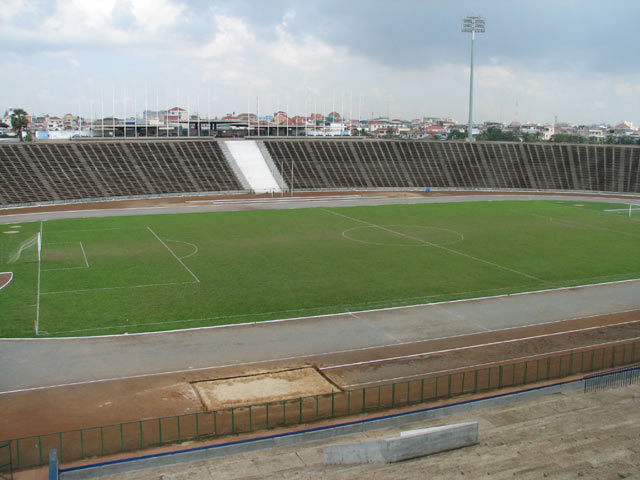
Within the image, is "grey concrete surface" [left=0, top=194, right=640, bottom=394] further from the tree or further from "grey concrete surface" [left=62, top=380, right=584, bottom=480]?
the tree

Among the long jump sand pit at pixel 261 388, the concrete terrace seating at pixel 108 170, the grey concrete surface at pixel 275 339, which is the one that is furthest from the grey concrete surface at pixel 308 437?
the concrete terrace seating at pixel 108 170

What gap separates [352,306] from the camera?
4400 cm

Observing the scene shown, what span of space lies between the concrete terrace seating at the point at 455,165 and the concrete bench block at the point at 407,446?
278 feet

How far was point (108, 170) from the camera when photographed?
327 ft

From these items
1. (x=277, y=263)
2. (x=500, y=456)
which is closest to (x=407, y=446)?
(x=500, y=456)

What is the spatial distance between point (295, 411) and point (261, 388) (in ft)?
10.5

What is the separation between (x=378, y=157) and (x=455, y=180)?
15.3 metres

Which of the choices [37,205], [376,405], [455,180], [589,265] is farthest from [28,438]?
[455,180]

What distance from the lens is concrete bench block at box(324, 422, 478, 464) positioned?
23.6 meters

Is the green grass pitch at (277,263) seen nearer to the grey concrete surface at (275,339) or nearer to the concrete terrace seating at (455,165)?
the grey concrete surface at (275,339)

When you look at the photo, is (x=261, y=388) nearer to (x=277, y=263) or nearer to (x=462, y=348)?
(x=462, y=348)

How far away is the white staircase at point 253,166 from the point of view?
106562 mm

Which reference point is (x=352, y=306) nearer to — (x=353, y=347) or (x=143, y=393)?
(x=353, y=347)

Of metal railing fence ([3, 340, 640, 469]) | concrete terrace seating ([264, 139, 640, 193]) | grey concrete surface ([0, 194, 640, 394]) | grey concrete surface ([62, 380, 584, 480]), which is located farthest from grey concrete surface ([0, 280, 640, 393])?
concrete terrace seating ([264, 139, 640, 193])
